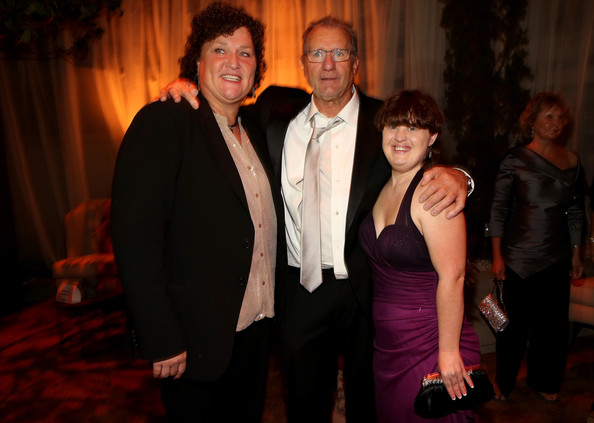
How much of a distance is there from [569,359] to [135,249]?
120 inches

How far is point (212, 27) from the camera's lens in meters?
1.59

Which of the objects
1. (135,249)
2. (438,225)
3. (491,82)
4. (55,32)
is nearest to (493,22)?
(491,82)

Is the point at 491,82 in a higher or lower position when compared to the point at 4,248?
higher

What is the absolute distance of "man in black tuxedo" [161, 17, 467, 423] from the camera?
5.91 ft

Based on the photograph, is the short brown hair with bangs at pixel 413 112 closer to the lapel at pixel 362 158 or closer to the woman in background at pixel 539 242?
the lapel at pixel 362 158

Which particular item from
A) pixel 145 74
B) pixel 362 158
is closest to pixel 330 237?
pixel 362 158

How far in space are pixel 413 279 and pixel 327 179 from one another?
1.85ft

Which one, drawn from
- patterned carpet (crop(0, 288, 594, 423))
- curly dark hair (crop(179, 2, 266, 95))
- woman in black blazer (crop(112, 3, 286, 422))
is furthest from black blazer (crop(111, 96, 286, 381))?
patterned carpet (crop(0, 288, 594, 423))

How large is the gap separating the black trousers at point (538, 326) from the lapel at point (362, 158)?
4.30 ft

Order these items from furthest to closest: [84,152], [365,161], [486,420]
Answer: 1. [84,152]
2. [486,420]
3. [365,161]

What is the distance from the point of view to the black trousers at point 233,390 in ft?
4.92

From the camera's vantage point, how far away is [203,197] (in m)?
1.40

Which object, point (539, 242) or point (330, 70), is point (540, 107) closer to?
point (539, 242)

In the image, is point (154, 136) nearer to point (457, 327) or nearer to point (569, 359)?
point (457, 327)
